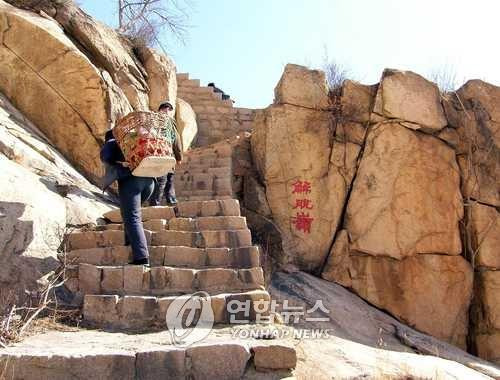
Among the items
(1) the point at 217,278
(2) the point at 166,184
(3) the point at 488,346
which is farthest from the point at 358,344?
(3) the point at 488,346

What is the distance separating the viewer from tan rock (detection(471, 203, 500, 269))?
338 inches

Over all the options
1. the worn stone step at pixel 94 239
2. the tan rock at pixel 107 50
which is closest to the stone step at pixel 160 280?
the worn stone step at pixel 94 239

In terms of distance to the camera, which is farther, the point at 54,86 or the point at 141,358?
the point at 54,86

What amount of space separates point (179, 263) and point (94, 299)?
103 cm

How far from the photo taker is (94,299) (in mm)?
4266

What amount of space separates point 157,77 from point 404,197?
517 cm

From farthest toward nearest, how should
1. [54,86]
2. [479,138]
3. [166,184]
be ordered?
[479,138] < [54,86] < [166,184]

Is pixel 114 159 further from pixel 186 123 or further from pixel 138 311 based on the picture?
pixel 186 123

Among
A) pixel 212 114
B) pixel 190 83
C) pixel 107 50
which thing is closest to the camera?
pixel 107 50

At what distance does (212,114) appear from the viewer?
1230 centimetres

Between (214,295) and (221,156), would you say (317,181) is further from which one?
(214,295)

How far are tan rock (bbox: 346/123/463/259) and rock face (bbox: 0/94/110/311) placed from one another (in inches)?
178

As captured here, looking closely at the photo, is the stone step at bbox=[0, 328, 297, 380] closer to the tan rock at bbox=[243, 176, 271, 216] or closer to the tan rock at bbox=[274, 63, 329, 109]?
the tan rock at bbox=[243, 176, 271, 216]

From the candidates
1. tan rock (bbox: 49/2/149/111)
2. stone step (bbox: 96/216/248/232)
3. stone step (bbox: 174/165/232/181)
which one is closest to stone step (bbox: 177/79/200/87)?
tan rock (bbox: 49/2/149/111)
